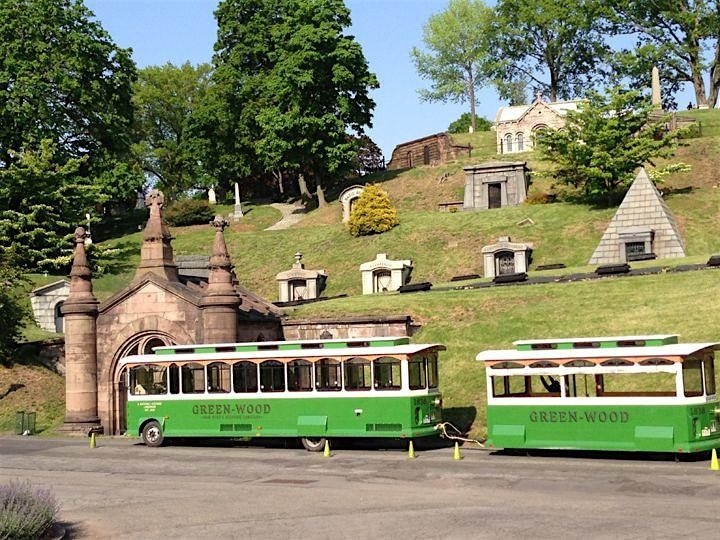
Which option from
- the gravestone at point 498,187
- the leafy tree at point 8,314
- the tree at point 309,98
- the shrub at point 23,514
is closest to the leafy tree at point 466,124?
the tree at point 309,98

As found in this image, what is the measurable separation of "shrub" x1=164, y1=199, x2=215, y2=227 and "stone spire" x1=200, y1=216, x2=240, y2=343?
50.8 metres

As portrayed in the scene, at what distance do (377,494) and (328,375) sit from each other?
30.5ft

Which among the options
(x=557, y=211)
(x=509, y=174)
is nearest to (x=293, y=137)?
(x=509, y=174)

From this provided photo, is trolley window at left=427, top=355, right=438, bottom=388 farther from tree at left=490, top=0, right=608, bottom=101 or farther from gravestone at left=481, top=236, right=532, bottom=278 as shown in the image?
tree at left=490, top=0, right=608, bottom=101

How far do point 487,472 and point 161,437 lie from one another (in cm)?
1343

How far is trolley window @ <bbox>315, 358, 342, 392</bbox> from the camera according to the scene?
3042 centimetres

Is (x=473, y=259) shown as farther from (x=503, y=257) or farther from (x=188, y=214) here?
(x=188, y=214)

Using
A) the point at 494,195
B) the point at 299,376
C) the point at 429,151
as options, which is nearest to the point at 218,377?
the point at 299,376

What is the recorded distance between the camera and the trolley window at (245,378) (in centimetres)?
3183

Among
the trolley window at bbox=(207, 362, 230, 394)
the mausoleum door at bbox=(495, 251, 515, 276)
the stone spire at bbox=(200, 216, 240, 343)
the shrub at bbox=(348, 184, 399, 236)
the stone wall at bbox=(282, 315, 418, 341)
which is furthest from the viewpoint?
the shrub at bbox=(348, 184, 399, 236)

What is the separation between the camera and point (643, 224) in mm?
56438

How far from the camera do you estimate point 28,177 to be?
231 feet

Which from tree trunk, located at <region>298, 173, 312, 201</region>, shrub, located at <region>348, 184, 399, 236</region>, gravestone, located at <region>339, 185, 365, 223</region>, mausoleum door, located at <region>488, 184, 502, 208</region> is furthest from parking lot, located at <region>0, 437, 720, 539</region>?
tree trunk, located at <region>298, 173, 312, 201</region>

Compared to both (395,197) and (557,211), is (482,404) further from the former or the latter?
(395,197)
